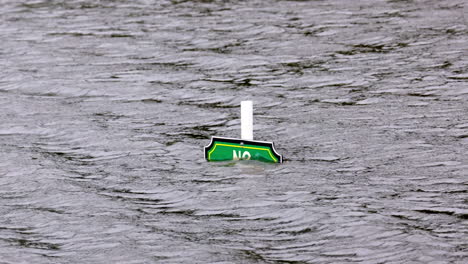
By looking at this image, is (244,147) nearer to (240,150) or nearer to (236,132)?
(240,150)

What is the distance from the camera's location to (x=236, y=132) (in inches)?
404

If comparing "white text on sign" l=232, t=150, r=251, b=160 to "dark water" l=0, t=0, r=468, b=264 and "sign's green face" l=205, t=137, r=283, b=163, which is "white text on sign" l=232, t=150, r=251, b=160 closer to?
"sign's green face" l=205, t=137, r=283, b=163

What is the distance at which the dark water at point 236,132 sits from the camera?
7297mm

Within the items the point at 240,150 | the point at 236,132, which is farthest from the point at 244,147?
the point at 236,132

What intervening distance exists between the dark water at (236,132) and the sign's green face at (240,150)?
11 cm

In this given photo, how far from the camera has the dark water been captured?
7.30 metres

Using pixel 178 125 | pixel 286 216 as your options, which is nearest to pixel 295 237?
pixel 286 216

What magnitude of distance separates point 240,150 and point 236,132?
1.17 meters

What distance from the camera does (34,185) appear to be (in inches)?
343

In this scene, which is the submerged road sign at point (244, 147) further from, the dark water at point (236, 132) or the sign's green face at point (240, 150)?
the dark water at point (236, 132)

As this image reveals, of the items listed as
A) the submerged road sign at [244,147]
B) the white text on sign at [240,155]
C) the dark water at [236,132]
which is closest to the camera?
the dark water at [236,132]

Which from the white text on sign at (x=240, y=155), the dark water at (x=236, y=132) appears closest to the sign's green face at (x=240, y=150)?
the white text on sign at (x=240, y=155)

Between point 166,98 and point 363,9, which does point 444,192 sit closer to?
point 166,98

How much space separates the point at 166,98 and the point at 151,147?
1916mm
